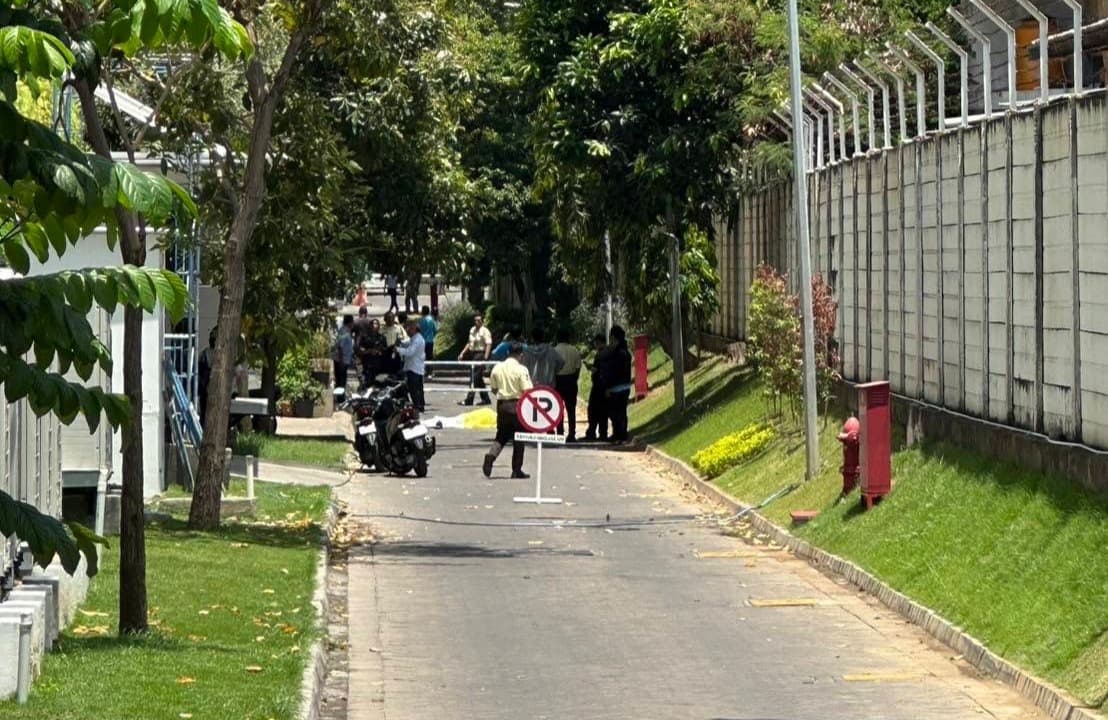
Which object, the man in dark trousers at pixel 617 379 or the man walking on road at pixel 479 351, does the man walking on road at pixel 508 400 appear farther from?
the man walking on road at pixel 479 351

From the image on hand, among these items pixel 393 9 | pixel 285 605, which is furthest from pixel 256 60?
pixel 285 605

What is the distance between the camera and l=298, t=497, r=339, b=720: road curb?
11.8m

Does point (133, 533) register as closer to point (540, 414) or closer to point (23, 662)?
point (23, 662)

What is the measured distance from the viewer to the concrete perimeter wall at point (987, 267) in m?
16.4

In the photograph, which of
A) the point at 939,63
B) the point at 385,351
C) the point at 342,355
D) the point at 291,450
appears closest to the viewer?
the point at 939,63

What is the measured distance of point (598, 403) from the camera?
37.4 meters

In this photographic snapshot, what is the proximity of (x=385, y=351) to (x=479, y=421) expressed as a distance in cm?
346

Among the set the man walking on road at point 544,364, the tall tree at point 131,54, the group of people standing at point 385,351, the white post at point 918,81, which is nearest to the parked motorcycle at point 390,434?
the man walking on road at point 544,364

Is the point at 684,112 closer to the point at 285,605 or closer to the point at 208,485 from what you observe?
the point at 208,485

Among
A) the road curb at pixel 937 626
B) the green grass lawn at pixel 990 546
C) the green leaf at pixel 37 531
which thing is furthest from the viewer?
the green grass lawn at pixel 990 546

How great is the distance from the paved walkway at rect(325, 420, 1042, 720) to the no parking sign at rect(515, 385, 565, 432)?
5.19 feet

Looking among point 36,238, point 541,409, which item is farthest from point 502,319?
point 36,238

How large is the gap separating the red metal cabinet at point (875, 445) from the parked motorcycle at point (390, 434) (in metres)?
10.4

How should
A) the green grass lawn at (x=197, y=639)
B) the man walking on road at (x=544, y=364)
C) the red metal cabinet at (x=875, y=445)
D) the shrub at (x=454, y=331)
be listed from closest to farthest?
1. the green grass lawn at (x=197, y=639)
2. the red metal cabinet at (x=875, y=445)
3. the man walking on road at (x=544, y=364)
4. the shrub at (x=454, y=331)
